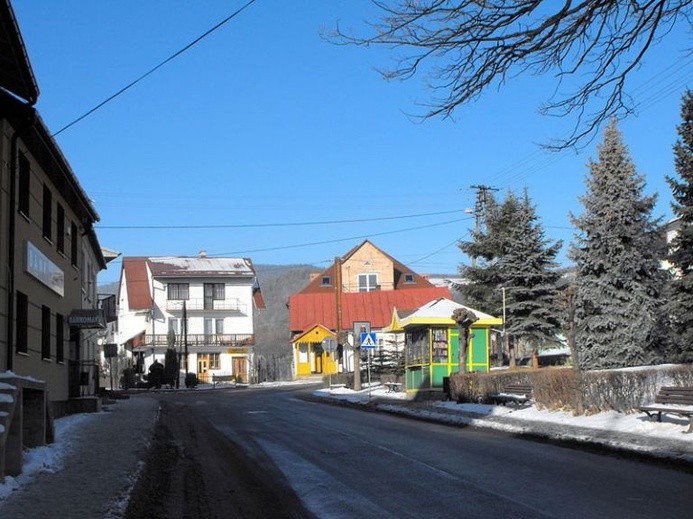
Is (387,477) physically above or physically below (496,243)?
below

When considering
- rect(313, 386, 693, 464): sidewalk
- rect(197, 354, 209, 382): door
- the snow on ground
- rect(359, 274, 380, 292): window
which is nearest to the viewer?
the snow on ground

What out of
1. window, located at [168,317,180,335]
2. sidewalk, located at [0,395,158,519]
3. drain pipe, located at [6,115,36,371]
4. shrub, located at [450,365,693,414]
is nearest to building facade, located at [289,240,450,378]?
window, located at [168,317,180,335]

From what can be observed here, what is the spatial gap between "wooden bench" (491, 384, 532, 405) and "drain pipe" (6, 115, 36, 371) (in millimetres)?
12772

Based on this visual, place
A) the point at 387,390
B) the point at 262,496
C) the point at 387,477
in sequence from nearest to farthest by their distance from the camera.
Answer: the point at 262,496, the point at 387,477, the point at 387,390

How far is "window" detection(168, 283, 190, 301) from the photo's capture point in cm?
7312

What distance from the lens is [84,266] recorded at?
2909 centimetres

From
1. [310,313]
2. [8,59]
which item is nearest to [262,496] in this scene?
[8,59]

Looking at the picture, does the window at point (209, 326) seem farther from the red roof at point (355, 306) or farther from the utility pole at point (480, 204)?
the utility pole at point (480, 204)

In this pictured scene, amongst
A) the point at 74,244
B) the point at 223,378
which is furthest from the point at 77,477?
Result: the point at 223,378

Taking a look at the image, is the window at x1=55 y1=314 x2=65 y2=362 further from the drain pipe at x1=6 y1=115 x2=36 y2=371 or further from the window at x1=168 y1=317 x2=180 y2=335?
the window at x1=168 y1=317 x2=180 y2=335

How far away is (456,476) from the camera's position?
10.8m

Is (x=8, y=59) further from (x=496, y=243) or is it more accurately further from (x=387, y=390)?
(x=496, y=243)

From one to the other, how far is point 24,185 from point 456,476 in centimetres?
1168

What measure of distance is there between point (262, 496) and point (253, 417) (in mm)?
14425
